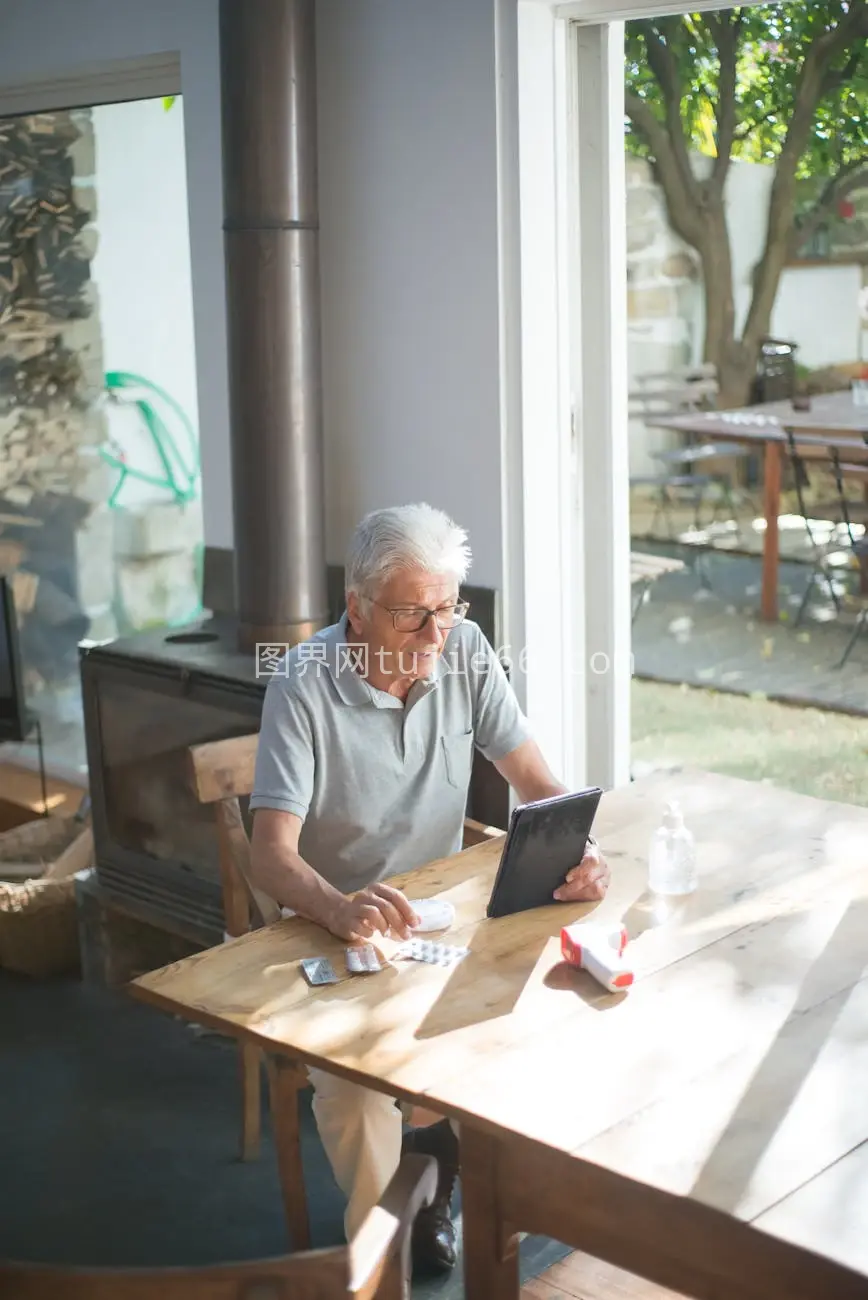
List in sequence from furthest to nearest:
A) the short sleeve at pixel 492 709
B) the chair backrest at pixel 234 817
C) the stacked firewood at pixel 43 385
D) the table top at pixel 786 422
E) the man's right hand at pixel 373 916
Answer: the stacked firewood at pixel 43 385
the table top at pixel 786 422
the chair backrest at pixel 234 817
the short sleeve at pixel 492 709
the man's right hand at pixel 373 916

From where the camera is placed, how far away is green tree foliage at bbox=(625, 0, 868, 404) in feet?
10.5

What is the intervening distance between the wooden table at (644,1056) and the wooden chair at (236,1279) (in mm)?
320

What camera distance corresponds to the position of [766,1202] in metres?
1.71

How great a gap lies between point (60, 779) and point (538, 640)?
211 centimetres

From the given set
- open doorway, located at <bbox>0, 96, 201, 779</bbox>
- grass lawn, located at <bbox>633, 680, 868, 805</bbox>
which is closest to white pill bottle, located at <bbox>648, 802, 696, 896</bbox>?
grass lawn, located at <bbox>633, 680, 868, 805</bbox>

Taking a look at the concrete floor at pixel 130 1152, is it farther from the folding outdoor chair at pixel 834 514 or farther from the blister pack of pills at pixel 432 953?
the folding outdoor chair at pixel 834 514

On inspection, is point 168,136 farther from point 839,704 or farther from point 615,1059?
point 615,1059

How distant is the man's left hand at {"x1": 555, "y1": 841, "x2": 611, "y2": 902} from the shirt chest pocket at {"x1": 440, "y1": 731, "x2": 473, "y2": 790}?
1.43 ft

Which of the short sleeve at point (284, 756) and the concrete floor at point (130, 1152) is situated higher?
the short sleeve at point (284, 756)

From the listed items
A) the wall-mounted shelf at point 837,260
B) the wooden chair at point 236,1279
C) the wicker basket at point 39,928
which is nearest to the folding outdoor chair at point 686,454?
the wall-mounted shelf at point 837,260

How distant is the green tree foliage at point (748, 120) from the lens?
319 cm

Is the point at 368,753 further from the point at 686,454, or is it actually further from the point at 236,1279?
the point at 236,1279

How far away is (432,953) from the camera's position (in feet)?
7.71

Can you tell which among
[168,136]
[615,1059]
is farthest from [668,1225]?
[168,136]
